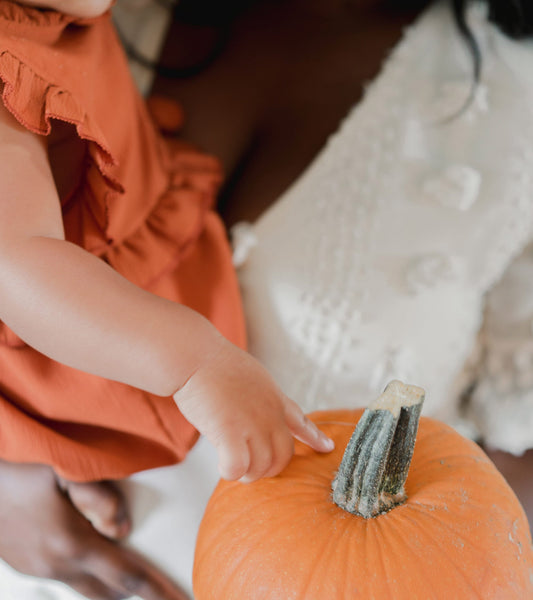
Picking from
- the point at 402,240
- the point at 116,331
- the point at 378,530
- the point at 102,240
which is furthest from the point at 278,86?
the point at 378,530

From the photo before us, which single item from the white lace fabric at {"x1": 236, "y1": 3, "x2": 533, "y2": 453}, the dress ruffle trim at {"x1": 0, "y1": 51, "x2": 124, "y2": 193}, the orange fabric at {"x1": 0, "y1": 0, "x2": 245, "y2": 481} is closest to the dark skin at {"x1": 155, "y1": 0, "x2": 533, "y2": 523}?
the white lace fabric at {"x1": 236, "y1": 3, "x2": 533, "y2": 453}

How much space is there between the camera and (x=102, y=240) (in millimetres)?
616

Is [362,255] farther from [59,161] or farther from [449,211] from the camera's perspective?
[59,161]

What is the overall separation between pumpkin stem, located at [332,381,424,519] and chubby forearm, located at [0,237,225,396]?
15cm

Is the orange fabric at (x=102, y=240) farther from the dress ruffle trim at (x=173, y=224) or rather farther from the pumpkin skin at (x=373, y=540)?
the pumpkin skin at (x=373, y=540)

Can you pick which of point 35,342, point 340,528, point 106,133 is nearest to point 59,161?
point 106,133

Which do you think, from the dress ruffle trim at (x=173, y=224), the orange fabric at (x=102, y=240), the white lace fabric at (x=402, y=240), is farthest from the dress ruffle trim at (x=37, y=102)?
the white lace fabric at (x=402, y=240)

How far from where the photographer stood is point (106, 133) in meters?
0.61

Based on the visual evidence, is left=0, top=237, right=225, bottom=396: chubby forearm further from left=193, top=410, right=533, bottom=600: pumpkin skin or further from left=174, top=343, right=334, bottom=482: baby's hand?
left=193, top=410, right=533, bottom=600: pumpkin skin

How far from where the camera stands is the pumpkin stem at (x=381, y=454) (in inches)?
17.7

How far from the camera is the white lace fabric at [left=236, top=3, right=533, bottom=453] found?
2.51 ft

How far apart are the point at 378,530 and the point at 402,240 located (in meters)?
0.43

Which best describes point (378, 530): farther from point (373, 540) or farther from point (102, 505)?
point (102, 505)

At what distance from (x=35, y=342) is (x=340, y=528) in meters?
0.30
